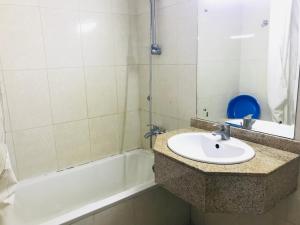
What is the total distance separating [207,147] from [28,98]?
1317 mm

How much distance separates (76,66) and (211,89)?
3.54 ft

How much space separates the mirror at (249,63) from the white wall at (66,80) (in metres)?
0.80

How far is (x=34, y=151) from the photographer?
1.84 m

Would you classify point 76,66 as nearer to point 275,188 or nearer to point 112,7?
point 112,7

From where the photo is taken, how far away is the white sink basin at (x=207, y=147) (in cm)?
122

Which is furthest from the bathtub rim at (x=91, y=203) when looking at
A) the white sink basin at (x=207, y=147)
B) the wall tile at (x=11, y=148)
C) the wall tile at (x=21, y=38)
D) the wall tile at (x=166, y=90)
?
the wall tile at (x=21, y=38)

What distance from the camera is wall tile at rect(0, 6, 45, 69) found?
1.61 meters

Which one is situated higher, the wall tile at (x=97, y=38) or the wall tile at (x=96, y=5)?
the wall tile at (x=96, y=5)

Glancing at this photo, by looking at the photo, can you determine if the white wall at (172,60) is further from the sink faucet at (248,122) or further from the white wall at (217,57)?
the sink faucet at (248,122)

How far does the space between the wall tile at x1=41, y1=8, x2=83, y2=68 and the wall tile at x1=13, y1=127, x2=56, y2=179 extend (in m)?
0.54

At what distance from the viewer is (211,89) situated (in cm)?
167

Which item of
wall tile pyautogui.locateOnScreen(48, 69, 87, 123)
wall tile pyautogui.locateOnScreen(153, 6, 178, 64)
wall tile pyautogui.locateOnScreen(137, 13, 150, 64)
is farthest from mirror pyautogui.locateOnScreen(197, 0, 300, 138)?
wall tile pyautogui.locateOnScreen(48, 69, 87, 123)

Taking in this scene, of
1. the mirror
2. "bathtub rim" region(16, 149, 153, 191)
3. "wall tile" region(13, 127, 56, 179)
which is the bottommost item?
"bathtub rim" region(16, 149, 153, 191)

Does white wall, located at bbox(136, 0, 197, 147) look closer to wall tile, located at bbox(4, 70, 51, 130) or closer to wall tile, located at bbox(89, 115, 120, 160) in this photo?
wall tile, located at bbox(89, 115, 120, 160)
